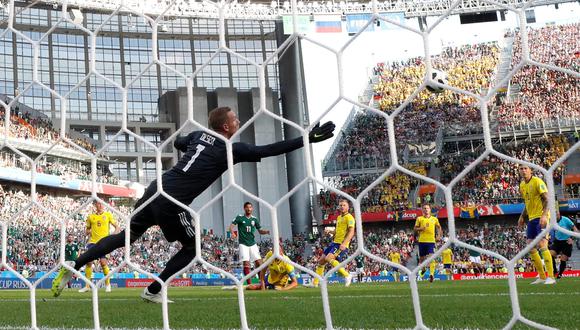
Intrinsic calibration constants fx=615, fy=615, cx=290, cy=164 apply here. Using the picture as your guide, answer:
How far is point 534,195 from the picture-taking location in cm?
629

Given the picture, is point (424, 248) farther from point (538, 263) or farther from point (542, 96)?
point (542, 96)

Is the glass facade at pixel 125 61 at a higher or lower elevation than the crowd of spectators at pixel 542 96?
higher

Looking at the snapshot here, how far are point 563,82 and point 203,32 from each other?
22.3 metres

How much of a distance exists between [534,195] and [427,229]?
3.37 m

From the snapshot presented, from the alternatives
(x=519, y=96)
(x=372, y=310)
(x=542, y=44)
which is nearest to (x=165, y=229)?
(x=372, y=310)

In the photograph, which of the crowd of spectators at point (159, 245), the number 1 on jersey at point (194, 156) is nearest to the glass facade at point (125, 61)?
the crowd of spectators at point (159, 245)

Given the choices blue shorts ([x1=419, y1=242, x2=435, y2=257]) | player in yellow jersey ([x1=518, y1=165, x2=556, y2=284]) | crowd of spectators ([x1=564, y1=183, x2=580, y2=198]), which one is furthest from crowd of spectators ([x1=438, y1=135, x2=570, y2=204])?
player in yellow jersey ([x1=518, y1=165, x2=556, y2=284])

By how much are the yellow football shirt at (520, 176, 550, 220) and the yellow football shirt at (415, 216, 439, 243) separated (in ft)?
9.96

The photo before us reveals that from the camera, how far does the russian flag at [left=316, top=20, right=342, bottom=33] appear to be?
3041cm

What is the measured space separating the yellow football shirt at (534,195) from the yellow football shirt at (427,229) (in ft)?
9.96

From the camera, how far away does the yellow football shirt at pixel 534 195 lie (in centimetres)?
605

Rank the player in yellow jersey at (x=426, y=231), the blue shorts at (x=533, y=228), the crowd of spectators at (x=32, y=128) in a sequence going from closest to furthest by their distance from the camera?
1. the blue shorts at (x=533, y=228)
2. the player in yellow jersey at (x=426, y=231)
3. the crowd of spectators at (x=32, y=128)

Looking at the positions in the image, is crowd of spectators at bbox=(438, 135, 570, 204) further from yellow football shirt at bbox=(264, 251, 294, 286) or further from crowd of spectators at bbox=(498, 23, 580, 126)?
yellow football shirt at bbox=(264, 251, 294, 286)

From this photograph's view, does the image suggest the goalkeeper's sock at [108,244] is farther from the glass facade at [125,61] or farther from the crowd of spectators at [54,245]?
the glass facade at [125,61]
